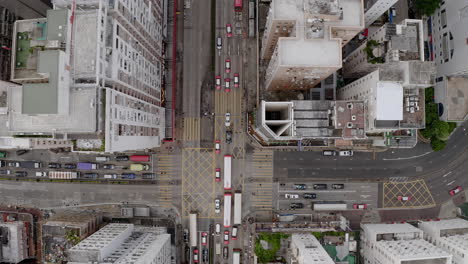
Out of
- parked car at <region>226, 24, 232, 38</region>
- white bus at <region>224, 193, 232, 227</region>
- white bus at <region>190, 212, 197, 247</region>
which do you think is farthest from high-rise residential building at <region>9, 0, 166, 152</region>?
white bus at <region>224, 193, 232, 227</region>

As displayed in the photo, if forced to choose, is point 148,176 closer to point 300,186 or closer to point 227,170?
point 227,170

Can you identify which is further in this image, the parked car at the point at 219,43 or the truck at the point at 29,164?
the truck at the point at 29,164

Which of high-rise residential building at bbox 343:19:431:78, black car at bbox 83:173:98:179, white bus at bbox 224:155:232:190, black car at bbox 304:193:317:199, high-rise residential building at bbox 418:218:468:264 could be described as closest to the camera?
high-rise residential building at bbox 343:19:431:78

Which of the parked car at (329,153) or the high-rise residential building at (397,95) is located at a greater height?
the high-rise residential building at (397,95)

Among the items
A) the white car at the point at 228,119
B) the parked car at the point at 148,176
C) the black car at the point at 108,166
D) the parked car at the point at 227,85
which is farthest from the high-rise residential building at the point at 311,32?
the black car at the point at 108,166

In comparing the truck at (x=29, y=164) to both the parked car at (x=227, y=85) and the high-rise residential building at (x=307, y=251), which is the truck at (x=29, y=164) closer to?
the parked car at (x=227, y=85)

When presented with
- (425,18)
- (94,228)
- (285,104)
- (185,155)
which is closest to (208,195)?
(185,155)

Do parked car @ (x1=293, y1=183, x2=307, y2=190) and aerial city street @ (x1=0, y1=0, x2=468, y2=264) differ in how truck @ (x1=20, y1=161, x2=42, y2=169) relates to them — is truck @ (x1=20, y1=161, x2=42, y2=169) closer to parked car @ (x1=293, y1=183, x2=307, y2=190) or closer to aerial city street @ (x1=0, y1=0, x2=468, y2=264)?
aerial city street @ (x1=0, y1=0, x2=468, y2=264)
